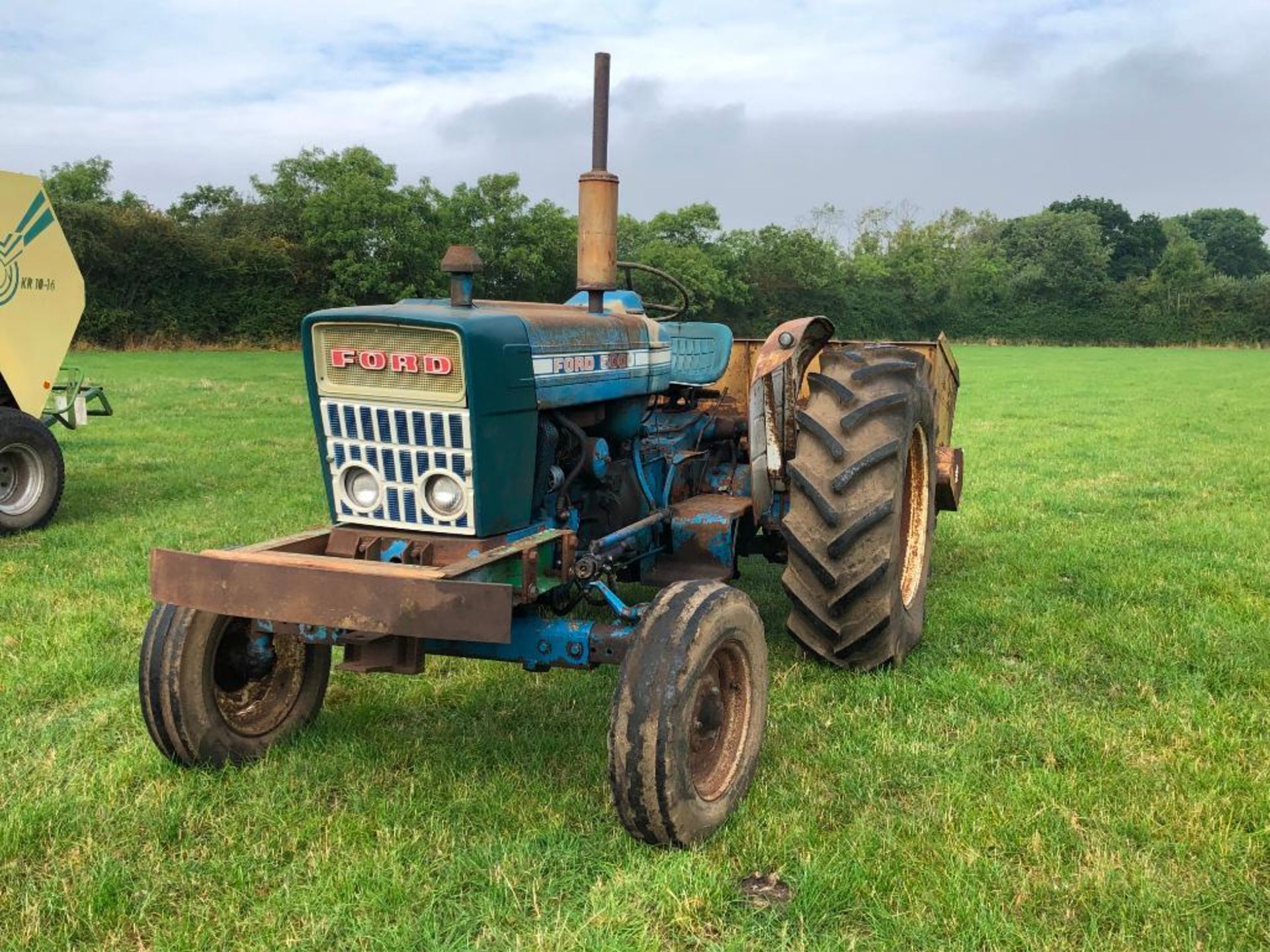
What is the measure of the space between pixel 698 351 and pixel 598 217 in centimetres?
152

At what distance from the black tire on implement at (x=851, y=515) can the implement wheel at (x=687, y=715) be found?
2.44 ft

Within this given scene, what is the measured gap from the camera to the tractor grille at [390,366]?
3377 mm

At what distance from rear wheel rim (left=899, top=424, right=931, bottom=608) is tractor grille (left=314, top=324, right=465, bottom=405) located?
2.63 m

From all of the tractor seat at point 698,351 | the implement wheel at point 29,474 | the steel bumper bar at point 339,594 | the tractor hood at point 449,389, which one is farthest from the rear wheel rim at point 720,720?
the implement wheel at point 29,474

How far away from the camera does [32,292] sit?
8.23 metres

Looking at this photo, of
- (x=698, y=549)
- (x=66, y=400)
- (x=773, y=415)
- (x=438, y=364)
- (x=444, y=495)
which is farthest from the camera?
(x=66, y=400)

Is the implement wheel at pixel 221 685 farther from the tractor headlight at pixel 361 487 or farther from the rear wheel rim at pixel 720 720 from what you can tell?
the rear wheel rim at pixel 720 720

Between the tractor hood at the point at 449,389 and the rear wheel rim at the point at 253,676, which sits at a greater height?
the tractor hood at the point at 449,389

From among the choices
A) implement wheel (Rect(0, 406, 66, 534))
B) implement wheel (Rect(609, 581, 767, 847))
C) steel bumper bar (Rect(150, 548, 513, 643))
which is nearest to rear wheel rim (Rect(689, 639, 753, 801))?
implement wheel (Rect(609, 581, 767, 847))

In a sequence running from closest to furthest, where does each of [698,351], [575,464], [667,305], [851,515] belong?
1. [575,464]
2. [851,515]
3. [667,305]
4. [698,351]

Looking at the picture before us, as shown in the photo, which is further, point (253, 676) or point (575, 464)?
point (575, 464)

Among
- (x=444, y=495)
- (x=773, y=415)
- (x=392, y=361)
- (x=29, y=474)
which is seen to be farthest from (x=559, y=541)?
(x=29, y=474)

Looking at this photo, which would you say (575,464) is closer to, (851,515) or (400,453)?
(400,453)

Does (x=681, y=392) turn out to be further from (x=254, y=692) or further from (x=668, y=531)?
(x=254, y=692)
